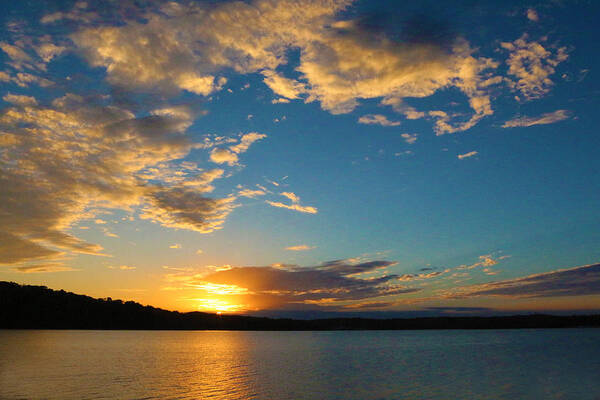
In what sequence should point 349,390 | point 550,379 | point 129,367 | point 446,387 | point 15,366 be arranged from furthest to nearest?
point 129,367, point 15,366, point 550,379, point 446,387, point 349,390

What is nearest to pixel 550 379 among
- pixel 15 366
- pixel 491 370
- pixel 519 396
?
pixel 491 370

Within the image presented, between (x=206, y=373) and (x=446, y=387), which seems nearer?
(x=446, y=387)

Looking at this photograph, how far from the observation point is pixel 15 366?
6122cm

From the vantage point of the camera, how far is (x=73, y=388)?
44.3m

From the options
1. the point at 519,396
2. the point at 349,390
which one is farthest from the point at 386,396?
the point at 519,396

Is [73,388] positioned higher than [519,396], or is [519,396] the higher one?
[73,388]

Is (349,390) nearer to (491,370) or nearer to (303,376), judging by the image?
(303,376)

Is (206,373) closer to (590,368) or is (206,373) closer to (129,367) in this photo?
(129,367)

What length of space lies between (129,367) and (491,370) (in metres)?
61.5

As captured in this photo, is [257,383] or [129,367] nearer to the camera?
[257,383]

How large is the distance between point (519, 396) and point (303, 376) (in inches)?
1099

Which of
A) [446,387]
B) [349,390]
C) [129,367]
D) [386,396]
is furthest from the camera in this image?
[129,367]

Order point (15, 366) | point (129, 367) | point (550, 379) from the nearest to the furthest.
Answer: point (550, 379) < point (15, 366) < point (129, 367)

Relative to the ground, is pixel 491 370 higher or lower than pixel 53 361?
lower
